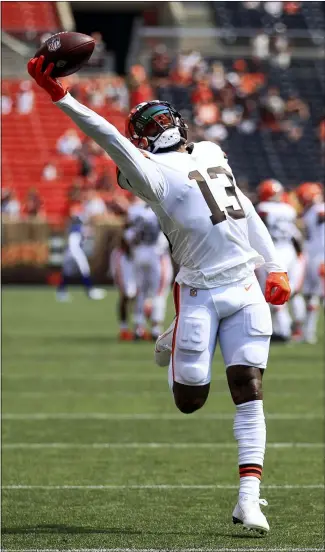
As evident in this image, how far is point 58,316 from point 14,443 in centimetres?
1178

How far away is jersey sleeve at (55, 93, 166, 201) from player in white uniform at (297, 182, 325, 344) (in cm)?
1038

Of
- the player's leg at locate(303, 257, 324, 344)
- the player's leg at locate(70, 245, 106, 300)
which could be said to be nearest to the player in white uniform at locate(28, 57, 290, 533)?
the player's leg at locate(303, 257, 324, 344)

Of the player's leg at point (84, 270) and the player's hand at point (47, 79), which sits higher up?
the player's hand at point (47, 79)

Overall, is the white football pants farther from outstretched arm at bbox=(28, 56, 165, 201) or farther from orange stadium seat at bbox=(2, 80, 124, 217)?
orange stadium seat at bbox=(2, 80, 124, 217)

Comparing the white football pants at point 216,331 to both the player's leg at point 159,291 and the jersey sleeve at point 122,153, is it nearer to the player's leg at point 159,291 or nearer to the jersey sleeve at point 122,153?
the jersey sleeve at point 122,153

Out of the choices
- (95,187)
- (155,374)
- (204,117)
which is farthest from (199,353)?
(204,117)

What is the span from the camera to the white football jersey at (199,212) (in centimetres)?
562

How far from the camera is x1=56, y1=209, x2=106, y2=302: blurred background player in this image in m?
24.9

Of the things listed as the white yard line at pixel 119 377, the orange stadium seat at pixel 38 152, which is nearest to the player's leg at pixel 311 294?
the white yard line at pixel 119 377

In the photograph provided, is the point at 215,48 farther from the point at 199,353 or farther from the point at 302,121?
the point at 199,353

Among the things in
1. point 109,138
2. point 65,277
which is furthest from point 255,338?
point 65,277

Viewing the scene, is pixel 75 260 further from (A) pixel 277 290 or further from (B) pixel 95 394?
(A) pixel 277 290

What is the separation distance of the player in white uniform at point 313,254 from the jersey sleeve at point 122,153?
10.4 m

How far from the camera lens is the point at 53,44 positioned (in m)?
5.24
